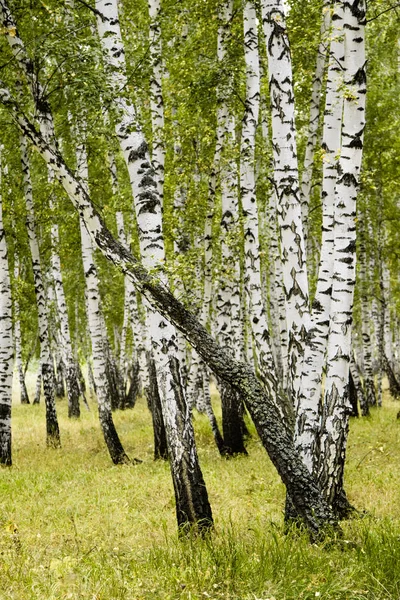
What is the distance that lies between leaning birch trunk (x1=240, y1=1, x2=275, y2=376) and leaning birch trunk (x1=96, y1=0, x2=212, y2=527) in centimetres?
361

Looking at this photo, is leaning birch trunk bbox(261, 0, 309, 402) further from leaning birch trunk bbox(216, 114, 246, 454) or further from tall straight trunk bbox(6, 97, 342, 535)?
leaning birch trunk bbox(216, 114, 246, 454)

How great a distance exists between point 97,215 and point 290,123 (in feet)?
9.10

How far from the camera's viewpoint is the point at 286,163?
7.30 m

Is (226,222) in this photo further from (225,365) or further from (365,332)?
(365,332)

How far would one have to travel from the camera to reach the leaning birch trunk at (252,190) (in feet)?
33.4

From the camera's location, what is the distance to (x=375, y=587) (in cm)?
470

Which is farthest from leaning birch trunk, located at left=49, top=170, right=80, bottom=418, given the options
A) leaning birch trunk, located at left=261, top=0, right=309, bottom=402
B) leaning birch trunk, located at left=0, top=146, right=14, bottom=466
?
leaning birch trunk, located at left=261, top=0, right=309, bottom=402

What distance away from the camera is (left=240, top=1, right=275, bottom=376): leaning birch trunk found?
10.2 meters

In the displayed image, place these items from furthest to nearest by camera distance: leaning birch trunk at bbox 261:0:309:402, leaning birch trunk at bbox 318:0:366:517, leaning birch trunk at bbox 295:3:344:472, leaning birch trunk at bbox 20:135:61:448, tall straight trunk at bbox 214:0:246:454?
leaning birch trunk at bbox 20:135:61:448 < tall straight trunk at bbox 214:0:246:454 < leaning birch trunk at bbox 261:0:309:402 < leaning birch trunk at bbox 295:3:344:472 < leaning birch trunk at bbox 318:0:366:517

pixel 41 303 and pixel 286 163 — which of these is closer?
pixel 286 163

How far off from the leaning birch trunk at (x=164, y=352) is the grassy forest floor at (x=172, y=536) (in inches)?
16.8

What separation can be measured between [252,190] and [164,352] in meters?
5.07

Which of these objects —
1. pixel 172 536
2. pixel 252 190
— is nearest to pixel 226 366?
pixel 172 536

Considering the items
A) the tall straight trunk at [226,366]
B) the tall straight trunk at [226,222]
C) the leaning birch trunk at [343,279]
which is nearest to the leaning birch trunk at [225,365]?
the tall straight trunk at [226,366]
